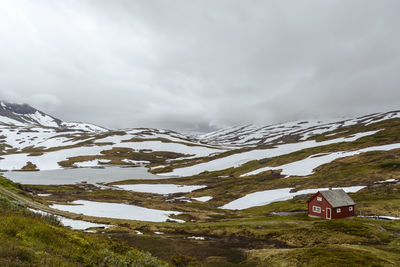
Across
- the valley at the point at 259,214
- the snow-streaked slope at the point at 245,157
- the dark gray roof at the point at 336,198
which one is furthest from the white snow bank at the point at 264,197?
the snow-streaked slope at the point at 245,157

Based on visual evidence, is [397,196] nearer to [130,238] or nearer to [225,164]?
[130,238]

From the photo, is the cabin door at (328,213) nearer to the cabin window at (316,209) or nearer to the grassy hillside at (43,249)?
the cabin window at (316,209)

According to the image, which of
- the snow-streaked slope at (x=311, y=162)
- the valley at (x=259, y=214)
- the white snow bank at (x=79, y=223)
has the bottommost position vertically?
the white snow bank at (x=79, y=223)

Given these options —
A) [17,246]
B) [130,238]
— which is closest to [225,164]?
[130,238]

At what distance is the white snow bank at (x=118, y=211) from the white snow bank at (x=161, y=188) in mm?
42602

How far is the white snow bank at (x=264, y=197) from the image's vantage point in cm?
7406

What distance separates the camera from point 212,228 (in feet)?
143

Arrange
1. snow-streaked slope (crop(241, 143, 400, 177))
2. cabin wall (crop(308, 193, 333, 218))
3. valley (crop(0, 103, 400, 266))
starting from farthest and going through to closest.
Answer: snow-streaked slope (crop(241, 143, 400, 177)) → cabin wall (crop(308, 193, 333, 218)) → valley (crop(0, 103, 400, 266))

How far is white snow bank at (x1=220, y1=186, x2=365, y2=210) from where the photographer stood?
74.1m

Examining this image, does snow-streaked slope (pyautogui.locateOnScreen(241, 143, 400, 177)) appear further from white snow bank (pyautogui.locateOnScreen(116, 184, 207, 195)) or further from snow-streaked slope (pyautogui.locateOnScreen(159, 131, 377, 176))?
snow-streaked slope (pyautogui.locateOnScreen(159, 131, 377, 176))

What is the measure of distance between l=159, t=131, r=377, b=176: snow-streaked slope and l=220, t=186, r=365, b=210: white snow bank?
72454 mm

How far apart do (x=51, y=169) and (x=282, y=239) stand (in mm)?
185814

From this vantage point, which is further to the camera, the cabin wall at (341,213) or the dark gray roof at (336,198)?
the dark gray roof at (336,198)

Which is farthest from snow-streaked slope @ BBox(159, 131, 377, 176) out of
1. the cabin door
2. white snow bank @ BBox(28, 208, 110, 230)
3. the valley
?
white snow bank @ BBox(28, 208, 110, 230)
